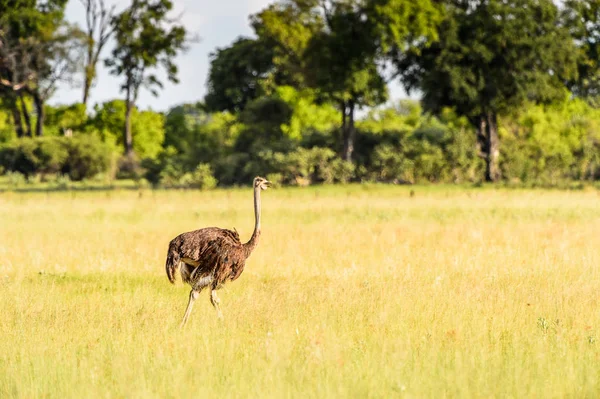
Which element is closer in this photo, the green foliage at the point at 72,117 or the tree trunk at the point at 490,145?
the tree trunk at the point at 490,145

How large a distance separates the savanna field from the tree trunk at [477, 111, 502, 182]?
30.0 meters

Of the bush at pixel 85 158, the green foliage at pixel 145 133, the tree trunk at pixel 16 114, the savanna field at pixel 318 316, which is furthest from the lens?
the green foliage at pixel 145 133

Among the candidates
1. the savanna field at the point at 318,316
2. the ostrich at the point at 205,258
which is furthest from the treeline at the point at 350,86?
the ostrich at the point at 205,258

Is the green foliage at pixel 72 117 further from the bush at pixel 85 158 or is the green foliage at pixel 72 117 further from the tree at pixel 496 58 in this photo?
the tree at pixel 496 58

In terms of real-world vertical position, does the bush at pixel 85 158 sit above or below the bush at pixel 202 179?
above

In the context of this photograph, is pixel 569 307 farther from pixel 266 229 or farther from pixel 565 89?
→ pixel 565 89

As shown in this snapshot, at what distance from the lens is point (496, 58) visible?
169ft

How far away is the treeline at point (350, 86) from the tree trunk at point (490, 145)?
12cm

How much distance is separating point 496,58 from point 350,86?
821cm

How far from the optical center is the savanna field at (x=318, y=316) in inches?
316

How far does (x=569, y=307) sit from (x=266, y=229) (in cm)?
1320

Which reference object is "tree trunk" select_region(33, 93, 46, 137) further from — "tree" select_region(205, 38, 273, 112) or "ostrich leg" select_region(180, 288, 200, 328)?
"ostrich leg" select_region(180, 288, 200, 328)

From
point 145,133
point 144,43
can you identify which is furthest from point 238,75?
point 145,133

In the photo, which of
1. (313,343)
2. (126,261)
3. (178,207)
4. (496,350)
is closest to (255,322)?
(313,343)
